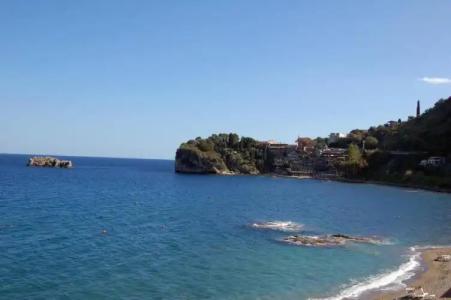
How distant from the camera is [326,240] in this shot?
46.2 meters

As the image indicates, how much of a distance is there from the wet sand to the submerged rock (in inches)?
271

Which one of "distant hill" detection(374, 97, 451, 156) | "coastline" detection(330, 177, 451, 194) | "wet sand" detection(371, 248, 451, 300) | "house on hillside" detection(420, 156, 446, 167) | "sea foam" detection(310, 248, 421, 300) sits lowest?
"sea foam" detection(310, 248, 421, 300)

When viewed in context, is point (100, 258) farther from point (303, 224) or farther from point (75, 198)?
point (75, 198)

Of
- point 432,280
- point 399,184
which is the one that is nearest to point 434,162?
point 399,184

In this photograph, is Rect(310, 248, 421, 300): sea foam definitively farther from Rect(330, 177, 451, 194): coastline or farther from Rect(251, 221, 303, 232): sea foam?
Rect(330, 177, 451, 194): coastline

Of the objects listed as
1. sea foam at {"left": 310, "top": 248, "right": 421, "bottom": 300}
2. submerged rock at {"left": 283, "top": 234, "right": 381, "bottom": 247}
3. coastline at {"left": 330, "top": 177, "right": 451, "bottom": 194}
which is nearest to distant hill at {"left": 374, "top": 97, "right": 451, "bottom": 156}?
coastline at {"left": 330, "top": 177, "right": 451, "bottom": 194}

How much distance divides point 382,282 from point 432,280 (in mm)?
3574

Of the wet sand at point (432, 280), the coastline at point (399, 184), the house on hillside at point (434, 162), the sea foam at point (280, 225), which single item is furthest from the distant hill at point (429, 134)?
the wet sand at point (432, 280)

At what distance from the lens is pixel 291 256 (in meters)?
38.5

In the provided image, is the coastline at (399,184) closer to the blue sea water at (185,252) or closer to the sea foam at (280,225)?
the blue sea water at (185,252)

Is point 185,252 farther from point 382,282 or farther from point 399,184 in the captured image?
point 399,184

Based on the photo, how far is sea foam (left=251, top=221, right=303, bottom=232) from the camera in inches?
2126

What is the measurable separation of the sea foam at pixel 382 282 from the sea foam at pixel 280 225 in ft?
59.5

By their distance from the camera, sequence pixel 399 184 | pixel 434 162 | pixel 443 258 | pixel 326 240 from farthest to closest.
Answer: pixel 434 162, pixel 399 184, pixel 326 240, pixel 443 258
